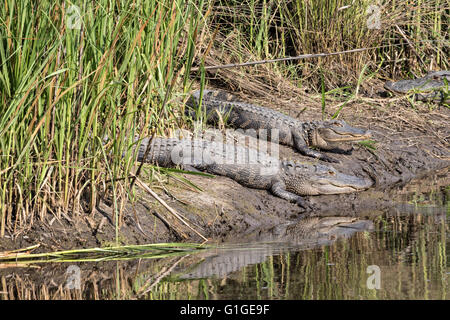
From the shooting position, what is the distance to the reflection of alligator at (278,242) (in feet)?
12.6

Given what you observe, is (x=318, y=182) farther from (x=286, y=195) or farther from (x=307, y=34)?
(x=307, y=34)

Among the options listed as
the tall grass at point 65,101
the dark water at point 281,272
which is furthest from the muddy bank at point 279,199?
the dark water at point 281,272

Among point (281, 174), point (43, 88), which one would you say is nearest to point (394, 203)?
point (281, 174)

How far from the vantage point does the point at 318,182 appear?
256 inches

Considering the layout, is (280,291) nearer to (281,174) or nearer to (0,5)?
(0,5)

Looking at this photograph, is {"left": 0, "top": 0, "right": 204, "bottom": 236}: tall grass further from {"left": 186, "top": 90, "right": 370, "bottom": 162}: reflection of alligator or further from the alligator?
the alligator

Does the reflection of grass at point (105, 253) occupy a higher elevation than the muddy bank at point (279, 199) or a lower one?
lower

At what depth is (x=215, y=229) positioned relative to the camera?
4984mm

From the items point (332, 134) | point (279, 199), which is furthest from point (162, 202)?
point (332, 134)

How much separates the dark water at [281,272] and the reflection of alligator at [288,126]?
267 cm

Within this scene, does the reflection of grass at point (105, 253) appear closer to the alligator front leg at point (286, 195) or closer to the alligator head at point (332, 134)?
the alligator front leg at point (286, 195)

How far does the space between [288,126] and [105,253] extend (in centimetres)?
390

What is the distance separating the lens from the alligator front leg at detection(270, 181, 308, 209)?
20.1 ft

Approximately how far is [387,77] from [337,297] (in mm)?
7147
